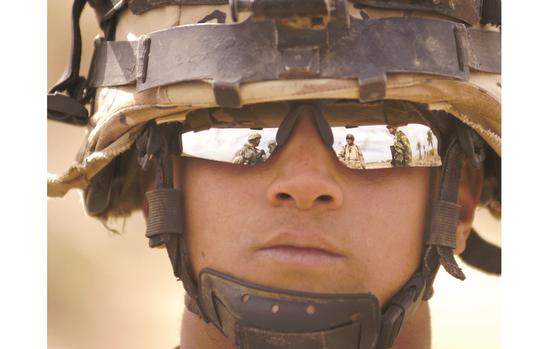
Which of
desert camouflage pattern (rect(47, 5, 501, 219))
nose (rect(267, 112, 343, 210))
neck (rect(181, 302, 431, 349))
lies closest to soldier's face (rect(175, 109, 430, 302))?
nose (rect(267, 112, 343, 210))

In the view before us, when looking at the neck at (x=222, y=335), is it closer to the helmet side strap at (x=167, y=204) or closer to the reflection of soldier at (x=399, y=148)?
the helmet side strap at (x=167, y=204)

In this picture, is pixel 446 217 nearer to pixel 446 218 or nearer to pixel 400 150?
pixel 446 218

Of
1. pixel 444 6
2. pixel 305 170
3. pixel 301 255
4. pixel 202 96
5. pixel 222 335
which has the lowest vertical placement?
pixel 222 335

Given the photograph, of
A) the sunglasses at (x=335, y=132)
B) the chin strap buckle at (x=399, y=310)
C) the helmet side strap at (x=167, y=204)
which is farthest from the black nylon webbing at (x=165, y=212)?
the chin strap buckle at (x=399, y=310)

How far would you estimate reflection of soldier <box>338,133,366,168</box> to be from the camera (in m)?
1.78

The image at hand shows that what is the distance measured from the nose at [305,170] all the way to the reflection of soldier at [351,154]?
2cm

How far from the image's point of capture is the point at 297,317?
1.78 m

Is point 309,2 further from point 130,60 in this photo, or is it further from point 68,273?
point 68,273

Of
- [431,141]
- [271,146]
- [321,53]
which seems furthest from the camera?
[431,141]

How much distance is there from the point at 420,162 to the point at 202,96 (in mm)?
488

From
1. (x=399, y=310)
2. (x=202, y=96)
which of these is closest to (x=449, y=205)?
(x=399, y=310)

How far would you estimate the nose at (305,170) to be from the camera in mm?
1755

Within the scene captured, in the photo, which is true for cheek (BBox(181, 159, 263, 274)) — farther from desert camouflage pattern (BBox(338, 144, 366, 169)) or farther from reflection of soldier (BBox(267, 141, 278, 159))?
desert camouflage pattern (BBox(338, 144, 366, 169))
